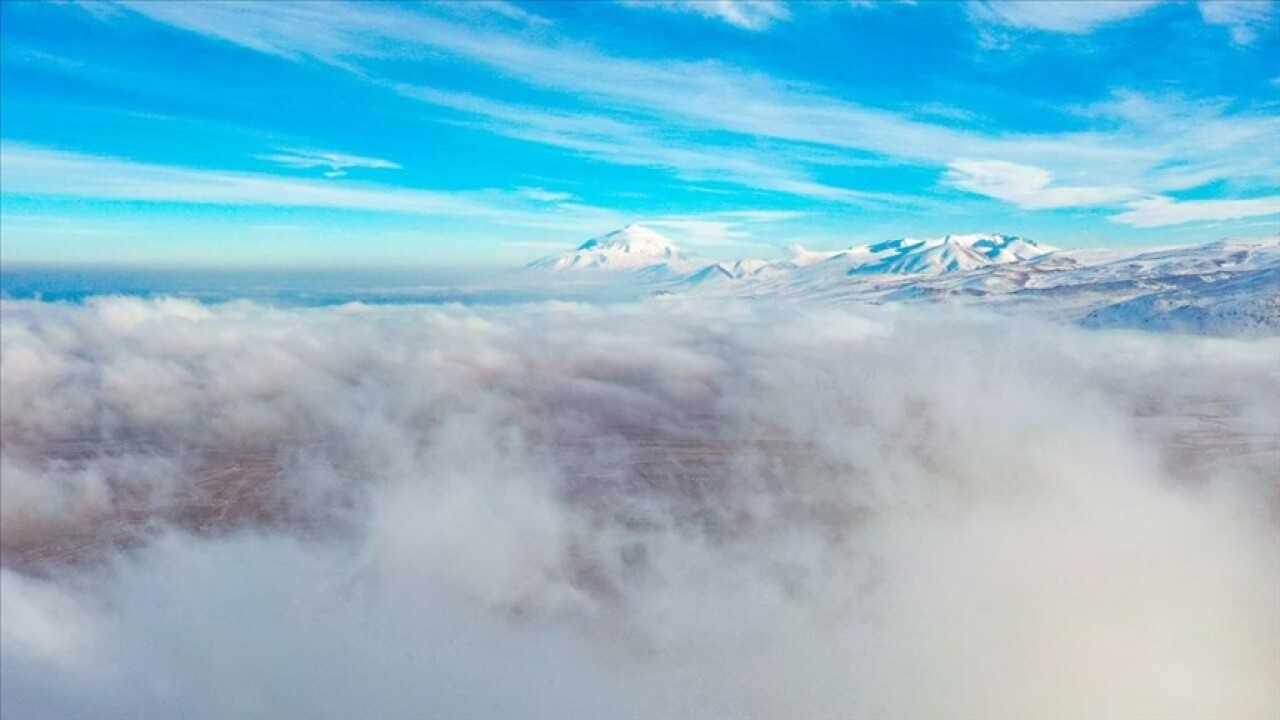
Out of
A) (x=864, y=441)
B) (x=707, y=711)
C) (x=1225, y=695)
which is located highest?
(x=864, y=441)

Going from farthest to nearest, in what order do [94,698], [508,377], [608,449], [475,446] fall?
[508,377] → [475,446] → [608,449] → [94,698]

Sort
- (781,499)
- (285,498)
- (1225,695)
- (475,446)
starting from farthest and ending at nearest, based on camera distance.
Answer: (475,446)
(285,498)
(781,499)
(1225,695)

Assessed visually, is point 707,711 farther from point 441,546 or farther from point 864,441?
point 864,441

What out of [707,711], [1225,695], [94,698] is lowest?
[94,698]

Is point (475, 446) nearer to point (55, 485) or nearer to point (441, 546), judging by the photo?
point (441, 546)

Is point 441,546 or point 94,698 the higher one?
point 441,546

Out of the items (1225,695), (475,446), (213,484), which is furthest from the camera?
(475,446)

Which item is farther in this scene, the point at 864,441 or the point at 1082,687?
the point at 864,441

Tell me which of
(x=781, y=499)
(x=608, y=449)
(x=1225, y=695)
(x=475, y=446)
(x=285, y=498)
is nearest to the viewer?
(x=1225, y=695)

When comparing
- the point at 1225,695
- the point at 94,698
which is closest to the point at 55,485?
the point at 94,698

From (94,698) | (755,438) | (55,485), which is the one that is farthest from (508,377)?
(94,698)
